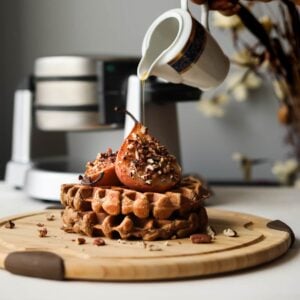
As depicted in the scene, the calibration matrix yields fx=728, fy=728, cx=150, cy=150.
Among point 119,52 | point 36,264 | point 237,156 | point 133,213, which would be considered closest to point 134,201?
point 133,213

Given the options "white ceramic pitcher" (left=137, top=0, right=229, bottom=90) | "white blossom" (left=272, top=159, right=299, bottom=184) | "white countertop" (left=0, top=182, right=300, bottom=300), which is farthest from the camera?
"white blossom" (left=272, top=159, right=299, bottom=184)

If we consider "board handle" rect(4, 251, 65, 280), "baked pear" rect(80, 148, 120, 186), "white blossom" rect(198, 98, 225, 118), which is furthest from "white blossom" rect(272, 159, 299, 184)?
"board handle" rect(4, 251, 65, 280)

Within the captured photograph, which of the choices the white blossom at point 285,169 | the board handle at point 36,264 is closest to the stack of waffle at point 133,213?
the board handle at point 36,264

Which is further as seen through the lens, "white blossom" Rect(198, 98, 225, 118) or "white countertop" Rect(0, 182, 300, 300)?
"white blossom" Rect(198, 98, 225, 118)

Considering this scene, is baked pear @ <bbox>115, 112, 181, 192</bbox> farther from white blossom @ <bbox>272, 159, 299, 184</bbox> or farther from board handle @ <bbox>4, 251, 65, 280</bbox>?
white blossom @ <bbox>272, 159, 299, 184</bbox>

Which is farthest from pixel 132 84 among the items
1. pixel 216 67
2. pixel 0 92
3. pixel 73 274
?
pixel 0 92

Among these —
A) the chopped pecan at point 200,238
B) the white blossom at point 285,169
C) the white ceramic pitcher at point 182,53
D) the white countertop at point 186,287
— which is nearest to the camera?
the white countertop at point 186,287

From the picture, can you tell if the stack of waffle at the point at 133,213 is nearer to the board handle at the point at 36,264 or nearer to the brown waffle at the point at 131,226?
Answer: the brown waffle at the point at 131,226

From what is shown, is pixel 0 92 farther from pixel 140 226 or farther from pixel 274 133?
pixel 140 226
